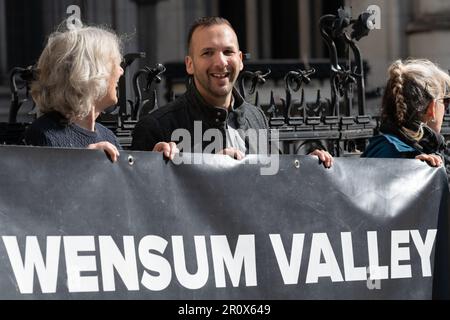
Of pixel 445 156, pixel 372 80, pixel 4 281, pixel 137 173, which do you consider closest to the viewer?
pixel 4 281

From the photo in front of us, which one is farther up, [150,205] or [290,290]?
[150,205]

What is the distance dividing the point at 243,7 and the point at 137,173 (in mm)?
15383

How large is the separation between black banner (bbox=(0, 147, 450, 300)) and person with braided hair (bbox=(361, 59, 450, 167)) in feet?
0.73

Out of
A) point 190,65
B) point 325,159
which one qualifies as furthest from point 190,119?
point 325,159

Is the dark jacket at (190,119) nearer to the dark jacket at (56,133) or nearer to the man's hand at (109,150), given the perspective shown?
the dark jacket at (56,133)

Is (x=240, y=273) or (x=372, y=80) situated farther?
(x=372, y=80)

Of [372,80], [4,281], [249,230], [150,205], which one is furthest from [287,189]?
[372,80]

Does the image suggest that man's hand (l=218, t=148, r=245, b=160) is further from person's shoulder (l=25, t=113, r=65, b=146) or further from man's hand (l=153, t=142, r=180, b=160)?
person's shoulder (l=25, t=113, r=65, b=146)

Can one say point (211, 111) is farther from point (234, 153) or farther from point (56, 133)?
point (56, 133)

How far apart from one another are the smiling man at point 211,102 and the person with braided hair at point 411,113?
619 millimetres

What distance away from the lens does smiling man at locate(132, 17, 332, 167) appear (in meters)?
5.73

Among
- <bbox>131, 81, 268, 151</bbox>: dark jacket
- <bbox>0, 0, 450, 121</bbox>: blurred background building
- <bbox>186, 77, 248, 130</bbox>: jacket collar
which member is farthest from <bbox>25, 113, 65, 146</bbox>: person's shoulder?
<bbox>0, 0, 450, 121</bbox>: blurred background building
